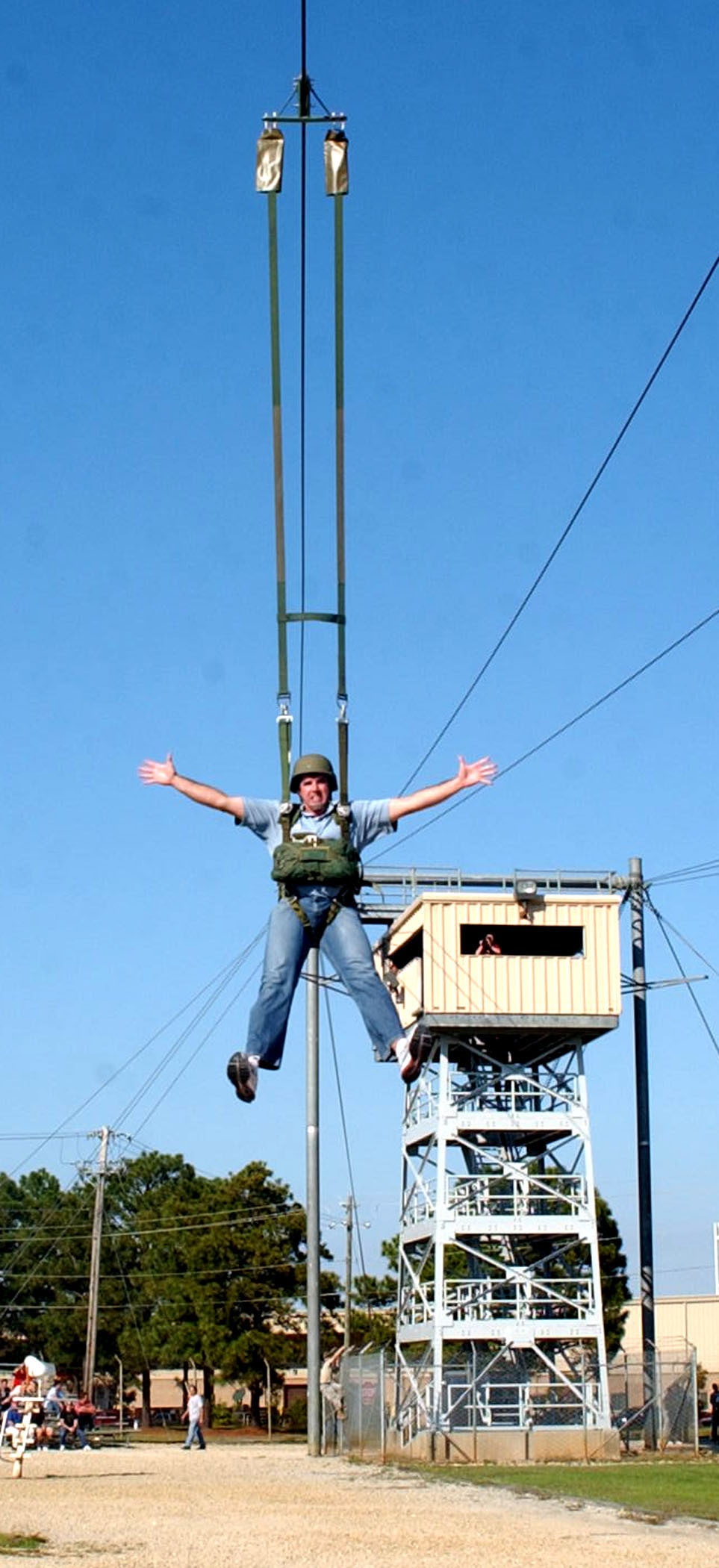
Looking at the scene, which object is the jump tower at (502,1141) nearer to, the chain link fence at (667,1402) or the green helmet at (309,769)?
the chain link fence at (667,1402)

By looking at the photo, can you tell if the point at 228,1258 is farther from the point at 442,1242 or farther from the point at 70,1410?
the point at 442,1242

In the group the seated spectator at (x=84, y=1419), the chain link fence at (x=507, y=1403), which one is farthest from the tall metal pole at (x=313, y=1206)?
the seated spectator at (x=84, y=1419)

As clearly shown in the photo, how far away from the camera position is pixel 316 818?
1361cm

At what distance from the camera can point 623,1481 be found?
28625 millimetres

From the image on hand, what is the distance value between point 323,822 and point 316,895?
54cm

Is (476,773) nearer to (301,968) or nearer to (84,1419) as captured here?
(301,968)

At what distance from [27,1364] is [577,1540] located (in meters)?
16.9

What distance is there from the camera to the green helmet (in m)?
13.5

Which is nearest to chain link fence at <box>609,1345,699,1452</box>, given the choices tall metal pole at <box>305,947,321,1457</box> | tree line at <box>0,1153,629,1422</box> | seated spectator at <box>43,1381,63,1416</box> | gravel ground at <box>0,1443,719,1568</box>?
tall metal pole at <box>305,947,321,1457</box>

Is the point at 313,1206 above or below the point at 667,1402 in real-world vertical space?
above

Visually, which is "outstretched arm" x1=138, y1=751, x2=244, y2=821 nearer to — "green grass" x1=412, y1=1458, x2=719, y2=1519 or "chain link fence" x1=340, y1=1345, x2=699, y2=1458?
"green grass" x1=412, y1=1458, x2=719, y2=1519

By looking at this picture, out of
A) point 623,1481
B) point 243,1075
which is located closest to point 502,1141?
point 623,1481

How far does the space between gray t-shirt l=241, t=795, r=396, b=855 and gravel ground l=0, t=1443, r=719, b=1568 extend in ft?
21.1

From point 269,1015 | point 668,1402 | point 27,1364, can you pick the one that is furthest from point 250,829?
point 668,1402
